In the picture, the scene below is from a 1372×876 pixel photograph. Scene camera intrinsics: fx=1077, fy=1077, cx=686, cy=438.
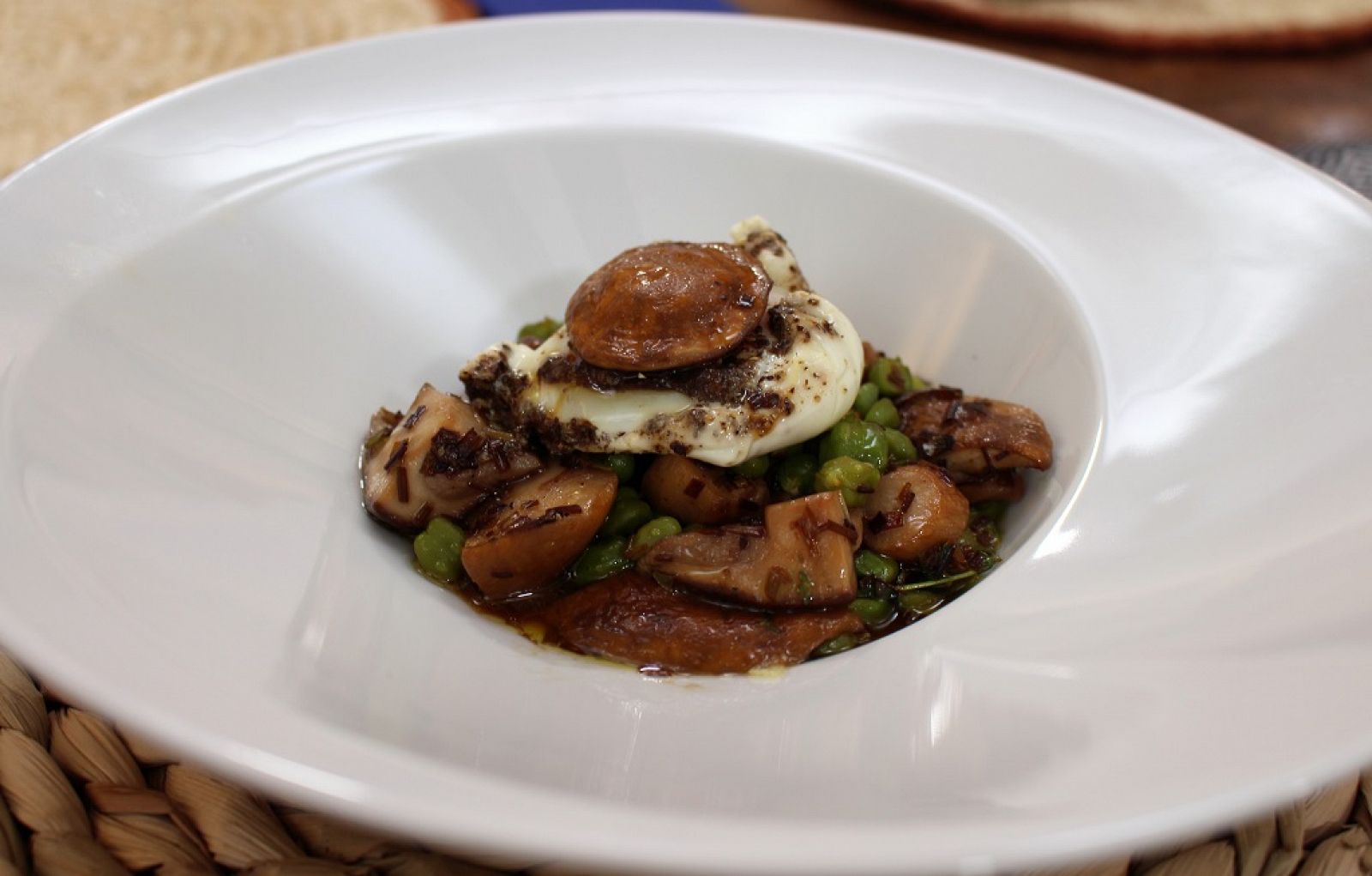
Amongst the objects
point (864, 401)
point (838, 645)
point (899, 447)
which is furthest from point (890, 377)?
point (838, 645)

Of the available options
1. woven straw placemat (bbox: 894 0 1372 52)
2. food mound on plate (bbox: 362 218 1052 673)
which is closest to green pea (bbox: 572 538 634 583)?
food mound on plate (bbox: 362 218 1052 673)

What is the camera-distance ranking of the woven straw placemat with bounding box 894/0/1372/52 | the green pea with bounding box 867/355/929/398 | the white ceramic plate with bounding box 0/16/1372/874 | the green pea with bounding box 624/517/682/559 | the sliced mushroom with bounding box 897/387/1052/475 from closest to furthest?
the white ceramic plate with bounding box 0/16/1372/874
the green pea with bounding box 624/517/682/559
the sliced mushroom with bounding box 897/387/1052/475
the green pea with bounding box 867/355/929/398
the woven straw placemat with bounding box 894/0/1372/52

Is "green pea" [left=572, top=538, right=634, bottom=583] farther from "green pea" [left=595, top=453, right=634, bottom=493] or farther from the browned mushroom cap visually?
the browned mushroom cap

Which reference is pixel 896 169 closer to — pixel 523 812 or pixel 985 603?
pixel 985 603

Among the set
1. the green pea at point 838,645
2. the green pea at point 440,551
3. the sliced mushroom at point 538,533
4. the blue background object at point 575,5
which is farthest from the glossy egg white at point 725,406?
the blue background object at point 575,5

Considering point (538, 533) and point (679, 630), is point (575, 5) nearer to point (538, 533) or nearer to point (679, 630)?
point (538, 533)

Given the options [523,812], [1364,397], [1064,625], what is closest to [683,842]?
[523,812]
